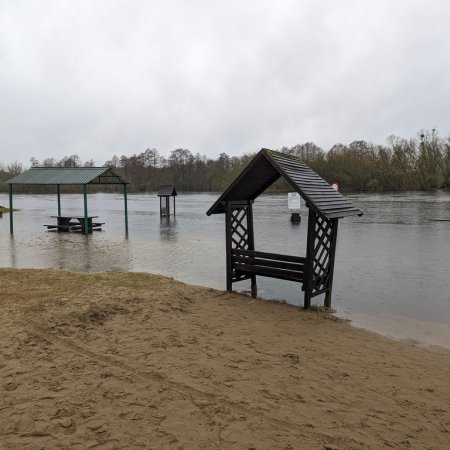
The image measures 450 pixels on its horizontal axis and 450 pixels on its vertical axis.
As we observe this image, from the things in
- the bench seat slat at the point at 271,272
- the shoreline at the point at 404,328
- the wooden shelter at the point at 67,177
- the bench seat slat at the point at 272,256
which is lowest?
the shoreline at the point at 404,328

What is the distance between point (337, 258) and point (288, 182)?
6.23 metres

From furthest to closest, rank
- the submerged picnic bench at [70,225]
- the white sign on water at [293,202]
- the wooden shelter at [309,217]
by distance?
the white sign on water at [293,202], the submerged picnic bench at [70,225], the wooden shelter at [309,217]

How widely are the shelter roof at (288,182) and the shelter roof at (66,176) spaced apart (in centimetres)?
1226

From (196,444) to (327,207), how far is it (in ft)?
15.1

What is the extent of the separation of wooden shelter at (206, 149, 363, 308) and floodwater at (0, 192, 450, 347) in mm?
790

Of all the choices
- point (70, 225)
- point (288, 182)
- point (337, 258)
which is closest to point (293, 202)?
point (337, 258)

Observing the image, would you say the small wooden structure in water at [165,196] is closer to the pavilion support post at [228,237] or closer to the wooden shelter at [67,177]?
the wooden shelter at [67,177]

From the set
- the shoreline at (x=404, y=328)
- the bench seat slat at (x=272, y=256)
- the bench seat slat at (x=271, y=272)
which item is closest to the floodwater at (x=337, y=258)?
the shoreline at (x=404, y=328)

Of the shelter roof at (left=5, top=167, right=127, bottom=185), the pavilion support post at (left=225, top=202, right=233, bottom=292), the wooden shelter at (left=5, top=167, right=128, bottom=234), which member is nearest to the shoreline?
the pavilion support post at (left=225, top=202, right=233, bottom=292)

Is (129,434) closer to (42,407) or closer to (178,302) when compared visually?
(42,407)

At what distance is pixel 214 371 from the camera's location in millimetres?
4453

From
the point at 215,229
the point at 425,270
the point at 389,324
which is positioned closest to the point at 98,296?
the point at 389,324

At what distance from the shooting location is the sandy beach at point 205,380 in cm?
332

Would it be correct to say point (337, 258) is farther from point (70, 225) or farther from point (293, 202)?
point (70, 225)
